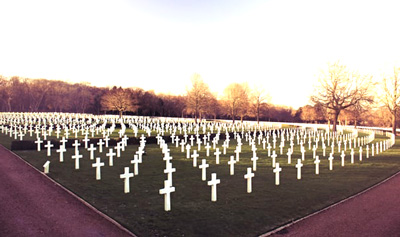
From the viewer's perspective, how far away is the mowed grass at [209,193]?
6212 mm

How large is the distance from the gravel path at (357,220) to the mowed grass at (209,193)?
34 cm

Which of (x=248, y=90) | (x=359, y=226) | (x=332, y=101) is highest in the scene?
(x=248, y=90)

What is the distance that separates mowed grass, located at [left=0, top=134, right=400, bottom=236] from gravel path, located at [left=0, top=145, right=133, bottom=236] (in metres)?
0.37

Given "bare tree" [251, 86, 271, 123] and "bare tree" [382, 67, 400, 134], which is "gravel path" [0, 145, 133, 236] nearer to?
"bare tree" [382, 67, 400, 134]

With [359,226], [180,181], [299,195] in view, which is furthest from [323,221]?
[180,181]

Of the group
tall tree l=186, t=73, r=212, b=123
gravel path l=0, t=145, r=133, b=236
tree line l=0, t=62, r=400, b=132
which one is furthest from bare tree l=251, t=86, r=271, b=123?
gravel path l=0, t=145, r=133, b=236

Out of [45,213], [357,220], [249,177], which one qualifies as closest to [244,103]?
[249,177]

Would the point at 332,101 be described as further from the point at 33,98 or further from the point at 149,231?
the point at 33,98

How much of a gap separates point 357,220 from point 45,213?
7.52m

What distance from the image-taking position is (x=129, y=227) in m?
5.96

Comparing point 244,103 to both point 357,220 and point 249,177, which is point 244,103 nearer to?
point 249,177

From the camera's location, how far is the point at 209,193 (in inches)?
343

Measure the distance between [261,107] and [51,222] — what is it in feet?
186

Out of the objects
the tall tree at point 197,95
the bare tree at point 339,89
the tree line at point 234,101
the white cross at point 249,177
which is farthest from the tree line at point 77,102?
the white cross at point 249,177
